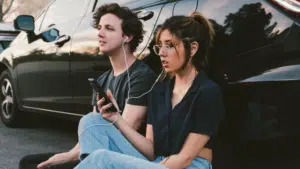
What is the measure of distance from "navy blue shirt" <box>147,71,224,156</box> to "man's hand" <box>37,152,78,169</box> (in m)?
0.59

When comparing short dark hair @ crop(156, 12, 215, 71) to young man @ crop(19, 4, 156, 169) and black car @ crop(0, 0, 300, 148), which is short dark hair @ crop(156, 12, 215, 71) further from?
young man @ crop(19, 4, 156, 169)

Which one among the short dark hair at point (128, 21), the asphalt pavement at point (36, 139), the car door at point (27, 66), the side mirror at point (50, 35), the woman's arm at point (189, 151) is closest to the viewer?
the woman's arm at point (189, 151)

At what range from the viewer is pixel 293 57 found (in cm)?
254

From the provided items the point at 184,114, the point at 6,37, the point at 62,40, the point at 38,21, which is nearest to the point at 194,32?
the point at 184,114

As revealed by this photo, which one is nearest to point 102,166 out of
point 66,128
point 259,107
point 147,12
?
point 259,107

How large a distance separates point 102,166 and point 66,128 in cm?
407

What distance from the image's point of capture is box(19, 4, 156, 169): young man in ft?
9.58

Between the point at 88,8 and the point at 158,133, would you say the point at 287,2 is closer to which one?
the point at 158,133

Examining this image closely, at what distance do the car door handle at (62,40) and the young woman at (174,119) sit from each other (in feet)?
6.86

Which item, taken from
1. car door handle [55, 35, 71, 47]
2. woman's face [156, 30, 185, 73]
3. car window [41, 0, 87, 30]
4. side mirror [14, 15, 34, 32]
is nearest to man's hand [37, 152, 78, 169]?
woman's face [156, 30, 185, 73]

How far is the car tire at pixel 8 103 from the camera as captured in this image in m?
5.95

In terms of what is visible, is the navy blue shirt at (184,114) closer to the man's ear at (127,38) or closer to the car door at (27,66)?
the man's ear at (127,38)

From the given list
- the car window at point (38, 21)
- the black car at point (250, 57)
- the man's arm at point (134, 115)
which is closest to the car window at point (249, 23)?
the black car at point (250, 57)

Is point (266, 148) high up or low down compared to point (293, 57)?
down
